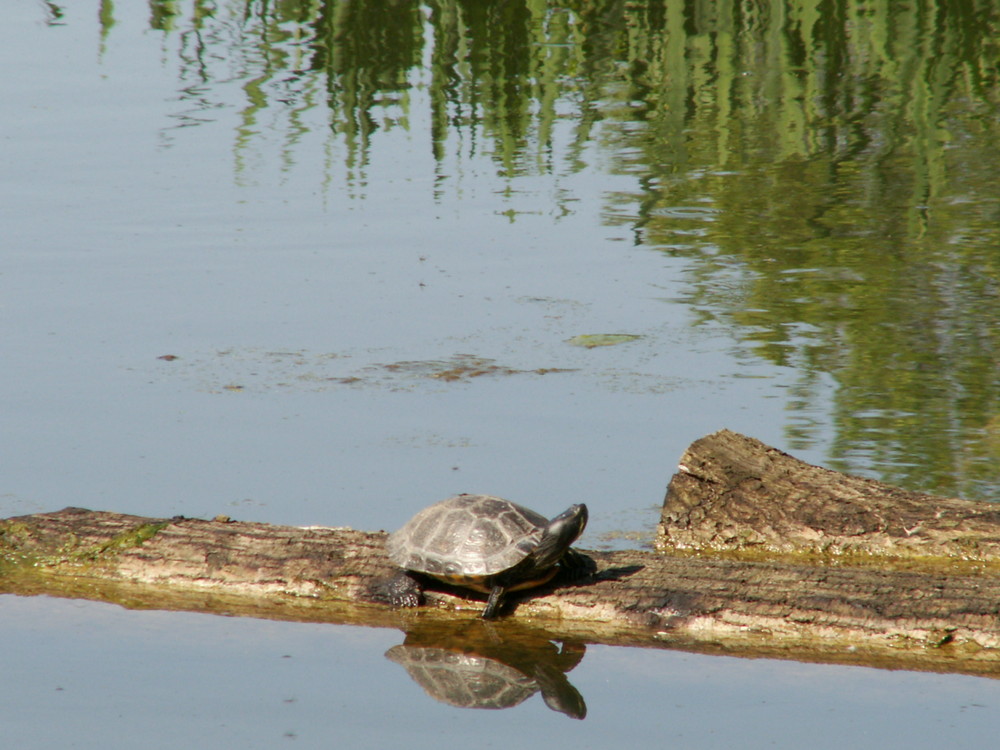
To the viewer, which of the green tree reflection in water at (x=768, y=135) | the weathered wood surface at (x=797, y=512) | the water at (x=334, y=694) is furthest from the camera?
the green tree reflection in water at (x=768, y=135)

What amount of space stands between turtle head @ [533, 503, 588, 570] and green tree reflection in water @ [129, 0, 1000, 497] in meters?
2.00

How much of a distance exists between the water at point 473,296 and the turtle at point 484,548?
308mm

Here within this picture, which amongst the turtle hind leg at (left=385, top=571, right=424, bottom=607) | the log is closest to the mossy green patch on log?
the log

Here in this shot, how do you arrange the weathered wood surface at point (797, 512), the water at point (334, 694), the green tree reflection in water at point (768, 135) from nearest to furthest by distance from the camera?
the water at point (334, 694), the weathered wood surface at point (797, 512), the green tree reflection in water at point (768, 135)

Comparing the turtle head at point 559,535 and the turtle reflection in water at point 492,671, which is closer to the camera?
the turtle reflection in water at point 492,671

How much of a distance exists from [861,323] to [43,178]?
685 centimetres

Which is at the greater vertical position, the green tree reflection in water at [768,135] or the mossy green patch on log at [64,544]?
the green tree reflection in water at [768,135]

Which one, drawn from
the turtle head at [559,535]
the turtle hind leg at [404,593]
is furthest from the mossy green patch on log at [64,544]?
the turtle head at [559,535]

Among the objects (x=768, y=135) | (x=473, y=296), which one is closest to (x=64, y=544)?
(x=473, y=296)

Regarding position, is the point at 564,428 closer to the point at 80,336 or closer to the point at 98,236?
the point at 80,336

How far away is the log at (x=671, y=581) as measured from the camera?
4.36 m

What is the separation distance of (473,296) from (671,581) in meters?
4.04

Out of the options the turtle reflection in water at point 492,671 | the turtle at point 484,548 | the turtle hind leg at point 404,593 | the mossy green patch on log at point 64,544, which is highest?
the turtle at point 484,548

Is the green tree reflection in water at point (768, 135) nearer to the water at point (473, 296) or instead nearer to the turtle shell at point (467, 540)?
the water at point (473, 296)
